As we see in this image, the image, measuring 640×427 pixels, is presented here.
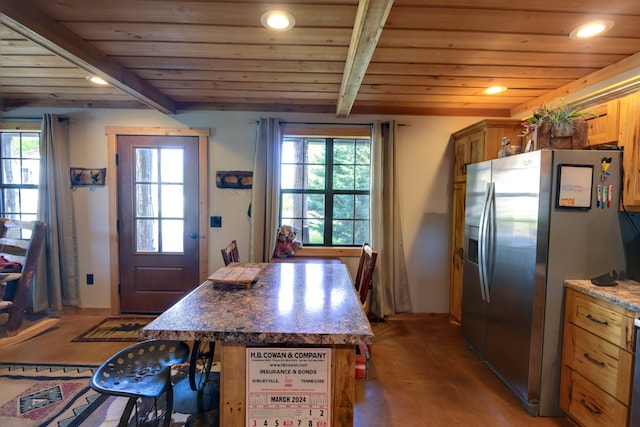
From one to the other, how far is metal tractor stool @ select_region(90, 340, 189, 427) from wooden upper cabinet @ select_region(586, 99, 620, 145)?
2.80 metres

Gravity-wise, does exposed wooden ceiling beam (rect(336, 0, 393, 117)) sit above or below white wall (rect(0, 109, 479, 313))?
above

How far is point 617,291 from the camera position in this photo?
5.59 feet

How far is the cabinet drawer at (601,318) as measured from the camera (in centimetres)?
156

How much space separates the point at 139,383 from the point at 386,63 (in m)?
2.41

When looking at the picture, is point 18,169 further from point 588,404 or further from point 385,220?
point 588,404

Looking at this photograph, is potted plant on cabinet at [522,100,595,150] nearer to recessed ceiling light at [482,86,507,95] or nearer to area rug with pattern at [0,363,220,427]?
recessed ceiling light at [482,86,507,95]

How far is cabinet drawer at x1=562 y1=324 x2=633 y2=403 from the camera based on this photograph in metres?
1.55

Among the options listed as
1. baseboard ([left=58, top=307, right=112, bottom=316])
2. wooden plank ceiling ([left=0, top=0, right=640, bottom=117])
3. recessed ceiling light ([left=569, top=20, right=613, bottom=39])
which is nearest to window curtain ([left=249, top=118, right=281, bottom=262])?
wooden plank ceiling ([left=0, top=0, right=640, bottom=117])

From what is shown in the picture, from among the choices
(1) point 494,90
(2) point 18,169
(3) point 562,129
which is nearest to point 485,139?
(1) point 494,90

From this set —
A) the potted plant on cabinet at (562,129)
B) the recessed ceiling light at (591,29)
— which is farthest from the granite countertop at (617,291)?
the recessed ceiling light at (591,29)

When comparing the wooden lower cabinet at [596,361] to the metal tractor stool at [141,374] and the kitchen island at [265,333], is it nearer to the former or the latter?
the kitchen island at [265,333]

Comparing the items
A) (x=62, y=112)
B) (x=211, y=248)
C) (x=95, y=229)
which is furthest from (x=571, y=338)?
(x=62, y=112)

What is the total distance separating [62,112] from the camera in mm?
3373

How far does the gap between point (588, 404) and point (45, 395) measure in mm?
3330
